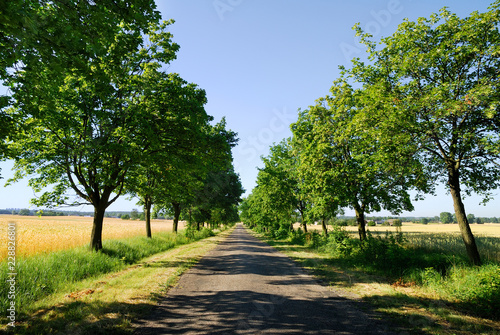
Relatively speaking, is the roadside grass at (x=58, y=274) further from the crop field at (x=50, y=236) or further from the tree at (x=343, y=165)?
the tree at (x=343, y=165)

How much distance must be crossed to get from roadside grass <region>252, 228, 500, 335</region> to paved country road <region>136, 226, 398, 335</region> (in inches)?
39.7

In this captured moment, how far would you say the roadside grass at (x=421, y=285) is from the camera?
5.32m

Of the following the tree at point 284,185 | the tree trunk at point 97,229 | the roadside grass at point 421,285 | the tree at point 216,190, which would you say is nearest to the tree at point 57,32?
the tree trunk at point 97,229

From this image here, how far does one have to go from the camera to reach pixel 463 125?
8.91m

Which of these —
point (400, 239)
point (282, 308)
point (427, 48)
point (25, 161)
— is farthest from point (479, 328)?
point (25, 161)

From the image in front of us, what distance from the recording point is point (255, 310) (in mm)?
5684

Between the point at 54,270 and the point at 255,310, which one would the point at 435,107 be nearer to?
the point at 255,310

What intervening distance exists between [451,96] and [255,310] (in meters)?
10.3

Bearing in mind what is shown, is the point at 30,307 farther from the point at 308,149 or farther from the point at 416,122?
the point at 308,149

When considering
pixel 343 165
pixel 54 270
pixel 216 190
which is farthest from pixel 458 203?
pixel 216 190

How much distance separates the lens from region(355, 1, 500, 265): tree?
26.8ft

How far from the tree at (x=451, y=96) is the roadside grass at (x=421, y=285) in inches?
77.1

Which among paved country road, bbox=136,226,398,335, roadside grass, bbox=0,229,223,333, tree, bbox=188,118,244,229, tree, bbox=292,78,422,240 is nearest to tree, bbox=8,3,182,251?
roadside grass, bbox=0,229,223,333

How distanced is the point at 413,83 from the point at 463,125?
2.54 metres
